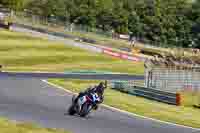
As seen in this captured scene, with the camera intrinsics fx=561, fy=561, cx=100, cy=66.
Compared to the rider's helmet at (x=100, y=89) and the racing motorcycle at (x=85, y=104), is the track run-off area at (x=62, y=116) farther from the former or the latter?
the rider's helmet at (x=100, y=89)

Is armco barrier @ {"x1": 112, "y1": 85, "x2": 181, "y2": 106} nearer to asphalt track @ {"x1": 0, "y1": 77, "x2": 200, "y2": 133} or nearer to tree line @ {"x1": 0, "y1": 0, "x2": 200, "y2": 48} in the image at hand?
asphalt track @ {"x1": 0, "y1": 77, "x2": 200, "y2": 133}

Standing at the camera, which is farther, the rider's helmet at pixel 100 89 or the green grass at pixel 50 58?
the green grass at pixel 50 58

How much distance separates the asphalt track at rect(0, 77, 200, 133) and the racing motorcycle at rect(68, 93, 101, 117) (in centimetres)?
37

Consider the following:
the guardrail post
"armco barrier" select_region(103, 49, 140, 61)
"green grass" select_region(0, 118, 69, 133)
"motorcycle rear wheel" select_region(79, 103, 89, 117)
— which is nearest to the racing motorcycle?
"motorcycle rear wheel" select_region(79, 103, 89, 117)

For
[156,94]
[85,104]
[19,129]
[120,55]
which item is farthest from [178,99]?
[120,55]

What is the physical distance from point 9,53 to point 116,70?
47.3 feet

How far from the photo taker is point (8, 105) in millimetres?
23266

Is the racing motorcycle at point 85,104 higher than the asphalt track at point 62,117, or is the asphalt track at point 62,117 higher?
the racing motorcycle at point 85,104

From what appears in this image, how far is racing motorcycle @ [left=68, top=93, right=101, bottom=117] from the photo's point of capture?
2027 cm

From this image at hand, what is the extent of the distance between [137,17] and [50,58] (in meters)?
51.5

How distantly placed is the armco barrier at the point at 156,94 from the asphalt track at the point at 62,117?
5.06 metres

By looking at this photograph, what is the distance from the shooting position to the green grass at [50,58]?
197 ft

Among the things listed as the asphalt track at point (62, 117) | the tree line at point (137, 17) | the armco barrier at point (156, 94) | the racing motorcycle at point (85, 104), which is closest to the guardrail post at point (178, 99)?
the armco barrier at point (156, 94)

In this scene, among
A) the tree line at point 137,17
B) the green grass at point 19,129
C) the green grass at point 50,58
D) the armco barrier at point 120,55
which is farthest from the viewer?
the tree line at point 137,17
